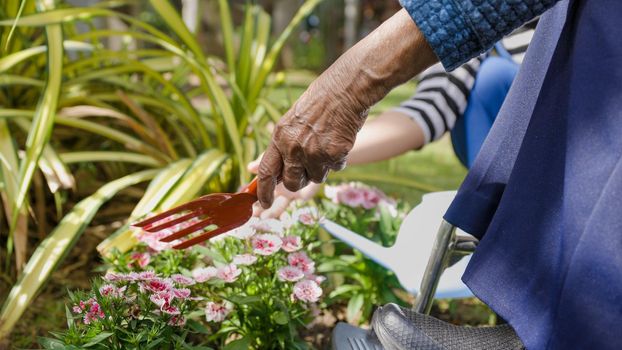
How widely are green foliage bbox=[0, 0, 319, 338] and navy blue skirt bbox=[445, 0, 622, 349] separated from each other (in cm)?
109

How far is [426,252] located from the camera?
1709 millimetres

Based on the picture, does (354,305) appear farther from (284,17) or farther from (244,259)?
(284,17)

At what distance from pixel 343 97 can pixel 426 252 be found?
76 cm

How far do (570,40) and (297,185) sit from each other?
1.59 feet

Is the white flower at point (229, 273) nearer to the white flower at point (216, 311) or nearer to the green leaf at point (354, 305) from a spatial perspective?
the white flower at point (216, 311)

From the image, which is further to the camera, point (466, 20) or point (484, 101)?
point (484, 101)

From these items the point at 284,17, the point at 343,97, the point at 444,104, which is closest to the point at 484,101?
the point at 444,104

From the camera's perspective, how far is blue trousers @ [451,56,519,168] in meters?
1.85

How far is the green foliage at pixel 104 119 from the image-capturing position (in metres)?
1.89

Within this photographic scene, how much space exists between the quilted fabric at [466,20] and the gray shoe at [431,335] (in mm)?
436

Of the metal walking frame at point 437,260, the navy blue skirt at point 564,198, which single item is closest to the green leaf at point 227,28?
the metal walking frame at point 437,260

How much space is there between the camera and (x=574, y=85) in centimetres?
99

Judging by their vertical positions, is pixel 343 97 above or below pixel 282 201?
above

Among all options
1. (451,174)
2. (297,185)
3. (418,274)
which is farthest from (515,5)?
(451,174)
